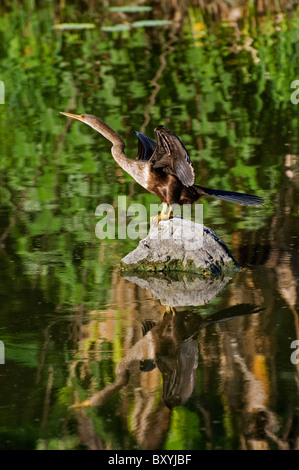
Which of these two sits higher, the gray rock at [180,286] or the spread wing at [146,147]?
the spread wing at [146,147]

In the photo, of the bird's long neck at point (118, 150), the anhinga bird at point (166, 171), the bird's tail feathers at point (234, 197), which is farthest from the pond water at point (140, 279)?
the bird's long neck at point (118, 150)

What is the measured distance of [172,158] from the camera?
20.2ft

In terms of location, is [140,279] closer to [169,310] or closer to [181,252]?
[181,252]

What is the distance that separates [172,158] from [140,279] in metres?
0.87

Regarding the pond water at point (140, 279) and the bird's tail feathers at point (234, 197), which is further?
the bird's tail feathers at point (234, 197)

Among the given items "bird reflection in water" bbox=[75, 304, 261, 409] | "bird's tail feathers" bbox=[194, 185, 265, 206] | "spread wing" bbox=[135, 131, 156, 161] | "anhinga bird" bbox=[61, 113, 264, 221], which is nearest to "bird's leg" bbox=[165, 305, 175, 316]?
"bird reflection in water" bbox=[75, 304, 261, 409]

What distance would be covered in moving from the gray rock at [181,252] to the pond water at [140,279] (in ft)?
0.44

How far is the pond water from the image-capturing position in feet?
14.4

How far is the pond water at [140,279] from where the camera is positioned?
4391 millimetres

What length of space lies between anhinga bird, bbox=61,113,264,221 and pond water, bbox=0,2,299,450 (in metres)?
0.50

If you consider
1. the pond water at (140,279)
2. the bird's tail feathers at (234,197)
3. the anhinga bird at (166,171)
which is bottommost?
the pond water at (140,279)

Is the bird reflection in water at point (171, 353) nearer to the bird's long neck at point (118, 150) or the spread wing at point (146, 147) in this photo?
the bird's long neck at point (118, 150)

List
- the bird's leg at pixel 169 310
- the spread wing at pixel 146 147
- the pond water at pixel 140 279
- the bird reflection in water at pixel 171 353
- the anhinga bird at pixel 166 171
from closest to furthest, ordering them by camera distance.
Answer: the pond water at pixel 140 279, the bird reflection in water at pixel 171 353, the bird's leg at pixel 169 310, the anhinga bird at pixel 166 171, the spread wing at pixel 146 147

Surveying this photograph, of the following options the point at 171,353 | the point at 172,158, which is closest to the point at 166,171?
the point at 172,158
